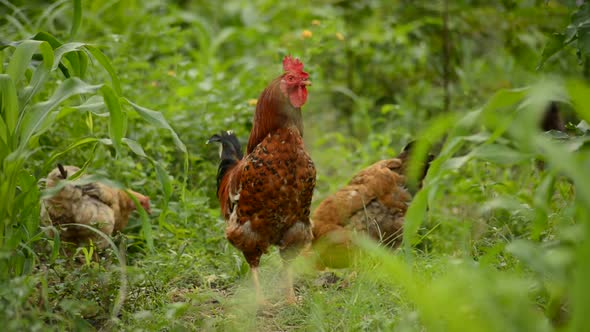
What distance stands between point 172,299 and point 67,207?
99 centimetres

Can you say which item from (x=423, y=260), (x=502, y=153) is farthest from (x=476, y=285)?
(x=423, y=260)

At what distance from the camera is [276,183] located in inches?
152

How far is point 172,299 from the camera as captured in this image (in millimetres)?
3701

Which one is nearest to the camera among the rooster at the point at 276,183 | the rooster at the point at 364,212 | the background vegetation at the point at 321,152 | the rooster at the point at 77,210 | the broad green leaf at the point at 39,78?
the background vegetation at the point at 321,152

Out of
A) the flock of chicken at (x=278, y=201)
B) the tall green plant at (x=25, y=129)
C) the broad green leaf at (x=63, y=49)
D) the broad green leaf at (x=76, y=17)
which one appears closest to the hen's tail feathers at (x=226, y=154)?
the flock of chicken at (x=278, y=201)

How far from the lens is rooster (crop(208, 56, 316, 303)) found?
3.89m

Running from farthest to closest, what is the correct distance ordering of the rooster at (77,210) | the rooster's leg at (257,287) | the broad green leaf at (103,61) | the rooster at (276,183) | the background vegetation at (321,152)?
the rooster at (77,210)
the rooster at (276,183)
the rooster's leg at (257,287)
the broad green leaf at (103,61)
the background vegetation at (321,152)

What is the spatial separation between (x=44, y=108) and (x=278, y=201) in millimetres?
1414

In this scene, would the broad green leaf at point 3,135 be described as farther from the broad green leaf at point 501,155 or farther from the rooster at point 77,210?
the broad green leaf at point 501,155

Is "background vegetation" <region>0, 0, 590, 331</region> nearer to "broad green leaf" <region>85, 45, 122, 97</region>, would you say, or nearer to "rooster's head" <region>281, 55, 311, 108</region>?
"broad green leaf" <region>85, 45, 122, 97</region>

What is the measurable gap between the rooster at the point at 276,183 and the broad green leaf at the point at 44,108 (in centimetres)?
126

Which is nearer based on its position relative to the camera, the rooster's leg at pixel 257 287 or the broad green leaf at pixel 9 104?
the broad green leaf at pixel 9 104

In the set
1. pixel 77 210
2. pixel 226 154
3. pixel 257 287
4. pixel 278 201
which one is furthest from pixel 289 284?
pixel 77 210

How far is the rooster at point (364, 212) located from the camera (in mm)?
4434
